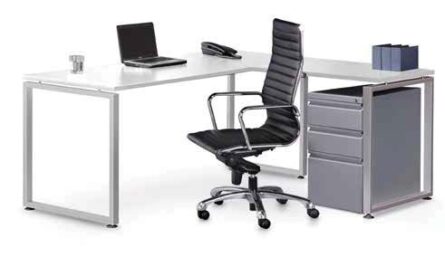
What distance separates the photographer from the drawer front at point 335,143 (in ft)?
30.1

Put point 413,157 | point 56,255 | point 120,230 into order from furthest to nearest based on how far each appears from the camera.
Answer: point 413,157, point 120,230, point 56,255

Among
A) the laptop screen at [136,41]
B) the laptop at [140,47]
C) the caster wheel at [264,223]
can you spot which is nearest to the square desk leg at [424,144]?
the caster wheel at [264,223]

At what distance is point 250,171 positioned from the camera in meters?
9.09

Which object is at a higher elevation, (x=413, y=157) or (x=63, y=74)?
(x=63, y=74)

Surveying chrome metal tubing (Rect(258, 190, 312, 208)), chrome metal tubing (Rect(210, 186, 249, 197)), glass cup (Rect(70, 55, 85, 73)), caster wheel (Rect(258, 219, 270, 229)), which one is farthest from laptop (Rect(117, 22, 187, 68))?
caster wheel (Rect(258, 219, 270, 229))

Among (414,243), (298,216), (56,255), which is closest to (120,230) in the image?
(56,255)

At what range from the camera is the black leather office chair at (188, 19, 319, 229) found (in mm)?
9031

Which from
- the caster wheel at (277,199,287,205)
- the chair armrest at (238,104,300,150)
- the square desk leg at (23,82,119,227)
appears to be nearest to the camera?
the square desk leg at (23,82,119,227)

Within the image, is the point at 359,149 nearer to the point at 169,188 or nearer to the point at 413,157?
the point at 413,157

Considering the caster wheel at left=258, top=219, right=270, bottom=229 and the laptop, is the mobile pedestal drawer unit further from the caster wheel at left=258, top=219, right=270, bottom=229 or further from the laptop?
the laptop

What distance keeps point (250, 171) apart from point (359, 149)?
739 millimetres

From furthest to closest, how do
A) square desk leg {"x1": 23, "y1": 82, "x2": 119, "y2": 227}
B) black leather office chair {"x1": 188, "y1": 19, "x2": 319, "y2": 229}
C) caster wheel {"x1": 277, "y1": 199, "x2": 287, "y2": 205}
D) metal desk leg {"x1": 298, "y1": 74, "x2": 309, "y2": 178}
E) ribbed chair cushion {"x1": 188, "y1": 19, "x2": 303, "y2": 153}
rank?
1. metal desk leg {"x1": 298, "y1": 74, "x2": 309, "y2": 178}
2. caster wheel {"x1": 277, "y1": 199, "x2": 287, "y2": 205}
3. ribbed chair cushion {"x1": 188, "y1": 19, "x2": 303, "y2": 153}
4. black leather office chair {"x1": 188, "y1": 19, "x2": 319, "y2": 229}
5. square desk leg {"x1": 23, "y1": 82, "x2": 119, "y2": 227}

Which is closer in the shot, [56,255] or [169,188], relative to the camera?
[56,255]

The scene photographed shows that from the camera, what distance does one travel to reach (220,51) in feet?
34.9
